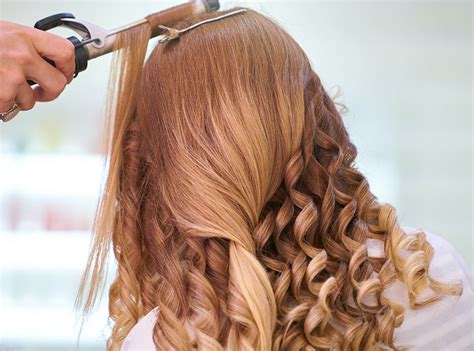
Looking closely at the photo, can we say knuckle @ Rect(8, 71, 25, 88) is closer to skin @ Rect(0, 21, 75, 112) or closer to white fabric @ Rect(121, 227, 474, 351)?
skin @ Rect(0, 21, 75, 112)

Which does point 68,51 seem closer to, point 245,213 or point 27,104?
point 27,104

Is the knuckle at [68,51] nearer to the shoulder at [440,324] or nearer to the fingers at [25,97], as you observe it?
the fingers at [25,97]

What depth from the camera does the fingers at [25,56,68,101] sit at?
0.90 m

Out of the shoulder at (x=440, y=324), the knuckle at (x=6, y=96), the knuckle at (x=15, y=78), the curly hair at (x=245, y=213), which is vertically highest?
the knuckle at (x=15, y=78)

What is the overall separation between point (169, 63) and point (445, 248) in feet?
1.56

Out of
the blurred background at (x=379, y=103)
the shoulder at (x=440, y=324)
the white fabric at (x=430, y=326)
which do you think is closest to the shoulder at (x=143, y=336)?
the white fabric at (x=430, y=326)

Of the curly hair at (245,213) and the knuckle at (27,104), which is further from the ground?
the knuckle at (27,104)

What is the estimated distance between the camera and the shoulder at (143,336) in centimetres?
86

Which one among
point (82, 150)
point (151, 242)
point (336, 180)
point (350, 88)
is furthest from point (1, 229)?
point (336, 180)

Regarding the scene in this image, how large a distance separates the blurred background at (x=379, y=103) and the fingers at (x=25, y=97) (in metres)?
1.45

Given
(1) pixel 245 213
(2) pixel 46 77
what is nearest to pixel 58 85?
(2) pixel 46 77

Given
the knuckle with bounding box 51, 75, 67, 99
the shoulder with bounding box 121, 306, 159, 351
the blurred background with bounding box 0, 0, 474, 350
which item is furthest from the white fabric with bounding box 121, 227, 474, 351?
the blurred background with bounding box 0, 0, 474, 350

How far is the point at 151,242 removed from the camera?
3.14ft

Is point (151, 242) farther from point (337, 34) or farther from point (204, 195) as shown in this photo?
point (337, 34)
